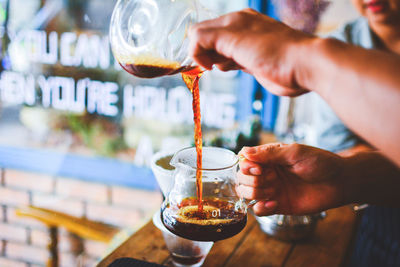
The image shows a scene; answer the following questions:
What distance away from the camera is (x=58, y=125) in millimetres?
2299

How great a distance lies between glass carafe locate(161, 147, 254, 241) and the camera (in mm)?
684

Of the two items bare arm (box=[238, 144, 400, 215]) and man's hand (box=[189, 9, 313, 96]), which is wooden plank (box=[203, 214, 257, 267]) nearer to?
bare arm (box=[238, 144, 400, 215])

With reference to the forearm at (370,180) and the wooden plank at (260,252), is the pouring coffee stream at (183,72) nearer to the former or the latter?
the wooden plank at (260,252)

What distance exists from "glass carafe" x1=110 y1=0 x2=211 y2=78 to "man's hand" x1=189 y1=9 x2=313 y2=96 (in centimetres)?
12

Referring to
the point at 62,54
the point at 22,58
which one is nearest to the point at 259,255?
the point at 62,54

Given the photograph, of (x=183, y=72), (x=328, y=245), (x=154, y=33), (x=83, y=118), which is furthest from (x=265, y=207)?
(x=83, y=118)

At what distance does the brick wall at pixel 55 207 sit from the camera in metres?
2.17

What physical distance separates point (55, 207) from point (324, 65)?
85.7 inches

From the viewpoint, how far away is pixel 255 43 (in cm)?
51

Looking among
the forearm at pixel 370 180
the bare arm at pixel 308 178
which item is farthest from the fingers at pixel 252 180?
the forearm at pixel 370 180

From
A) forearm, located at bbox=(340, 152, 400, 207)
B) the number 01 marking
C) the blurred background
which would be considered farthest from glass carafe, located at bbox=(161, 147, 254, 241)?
the blurred background

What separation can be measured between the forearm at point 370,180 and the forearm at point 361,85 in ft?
1.63

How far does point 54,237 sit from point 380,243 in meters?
1.42

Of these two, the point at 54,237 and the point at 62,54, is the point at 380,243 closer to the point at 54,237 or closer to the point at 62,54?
the point at 54,237
